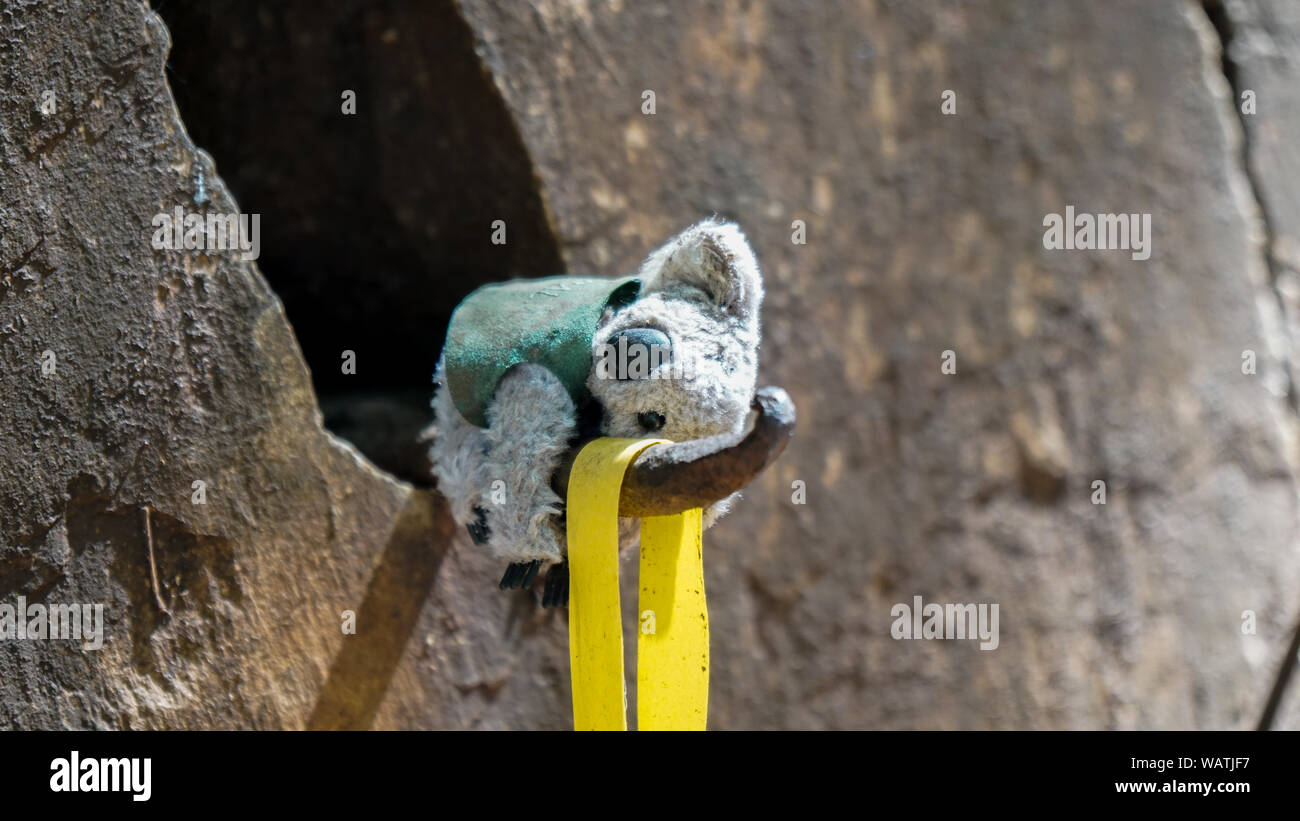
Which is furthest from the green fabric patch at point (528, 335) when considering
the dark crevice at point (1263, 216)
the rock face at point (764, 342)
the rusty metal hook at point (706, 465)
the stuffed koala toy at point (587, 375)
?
the dark crevice at point (1263, 216)

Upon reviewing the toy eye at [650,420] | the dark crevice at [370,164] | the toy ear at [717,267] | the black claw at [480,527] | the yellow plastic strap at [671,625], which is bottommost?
the yellow plastic strap at [671,625]

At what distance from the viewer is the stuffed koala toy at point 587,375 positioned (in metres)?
1.05

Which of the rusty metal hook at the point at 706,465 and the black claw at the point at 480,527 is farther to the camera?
the black claw at the point at 480,527

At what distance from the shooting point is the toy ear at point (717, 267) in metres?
1.06

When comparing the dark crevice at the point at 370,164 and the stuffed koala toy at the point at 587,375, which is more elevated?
the dark crevice at the point at 370,164

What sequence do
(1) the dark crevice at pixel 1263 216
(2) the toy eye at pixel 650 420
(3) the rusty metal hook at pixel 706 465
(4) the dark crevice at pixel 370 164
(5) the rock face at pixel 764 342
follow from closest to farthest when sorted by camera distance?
1. (3) the rusty metal hook at pixel 706 465
2. (2) the toy eye at pixel 650 420
3. (5) the rock face at pixel 764 342
4. (4) the dark crevice at pixel 370 164
5. (1) the dark crevice at pixel 1263 216

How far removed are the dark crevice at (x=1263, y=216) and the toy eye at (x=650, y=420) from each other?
1492 mm

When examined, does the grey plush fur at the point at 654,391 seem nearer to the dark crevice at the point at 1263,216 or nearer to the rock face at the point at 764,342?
the rock face at the point at 764,342

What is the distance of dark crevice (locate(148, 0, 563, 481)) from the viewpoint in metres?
1.56

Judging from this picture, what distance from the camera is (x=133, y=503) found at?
1267 millimetres

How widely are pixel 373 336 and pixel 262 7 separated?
0.46 m

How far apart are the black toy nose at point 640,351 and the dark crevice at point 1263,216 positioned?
149 cm

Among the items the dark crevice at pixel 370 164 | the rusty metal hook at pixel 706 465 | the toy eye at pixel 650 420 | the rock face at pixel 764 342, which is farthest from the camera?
the dark crevice at pixel 370 164

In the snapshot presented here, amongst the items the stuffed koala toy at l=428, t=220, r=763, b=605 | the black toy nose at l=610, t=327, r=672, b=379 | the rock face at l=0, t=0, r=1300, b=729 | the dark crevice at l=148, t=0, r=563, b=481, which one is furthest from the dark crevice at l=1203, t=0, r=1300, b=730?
the black toy nose at l=610, t=327, r=672, b=379
